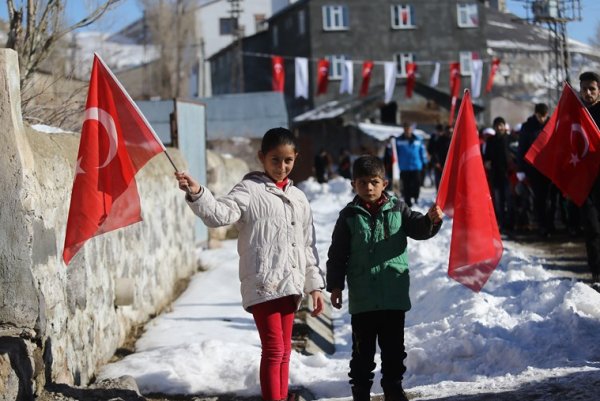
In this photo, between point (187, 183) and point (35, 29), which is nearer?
point (187, 183)

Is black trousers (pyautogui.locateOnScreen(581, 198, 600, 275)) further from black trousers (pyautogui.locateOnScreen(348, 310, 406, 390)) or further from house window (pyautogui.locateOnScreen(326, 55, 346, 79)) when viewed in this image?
house window (pyautogui.locateOnScreen(326, 55, 346, 79))

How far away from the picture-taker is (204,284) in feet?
37.3

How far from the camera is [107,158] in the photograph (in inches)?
229

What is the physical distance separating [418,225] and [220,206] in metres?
1.19

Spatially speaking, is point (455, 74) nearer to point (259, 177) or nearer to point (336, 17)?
point (336, 17)

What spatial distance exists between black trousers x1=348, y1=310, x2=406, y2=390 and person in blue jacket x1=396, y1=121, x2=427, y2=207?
13.5 metres

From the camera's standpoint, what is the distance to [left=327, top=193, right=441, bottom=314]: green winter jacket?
583 centimetres

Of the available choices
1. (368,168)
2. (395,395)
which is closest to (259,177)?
(368,168)

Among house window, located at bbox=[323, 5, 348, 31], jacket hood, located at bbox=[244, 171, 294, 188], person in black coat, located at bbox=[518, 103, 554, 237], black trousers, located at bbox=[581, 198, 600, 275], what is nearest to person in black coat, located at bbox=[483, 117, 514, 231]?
person in black coat, located at bbox=[518, 103, 554, 237]

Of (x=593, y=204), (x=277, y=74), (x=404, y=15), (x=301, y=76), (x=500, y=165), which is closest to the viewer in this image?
(x=593, y=204)

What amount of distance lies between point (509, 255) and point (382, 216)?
5.94 m

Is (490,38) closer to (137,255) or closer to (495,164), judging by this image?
(495,164)

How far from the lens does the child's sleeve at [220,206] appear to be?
5.34 meters

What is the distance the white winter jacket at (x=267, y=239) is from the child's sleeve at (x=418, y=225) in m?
0.61
